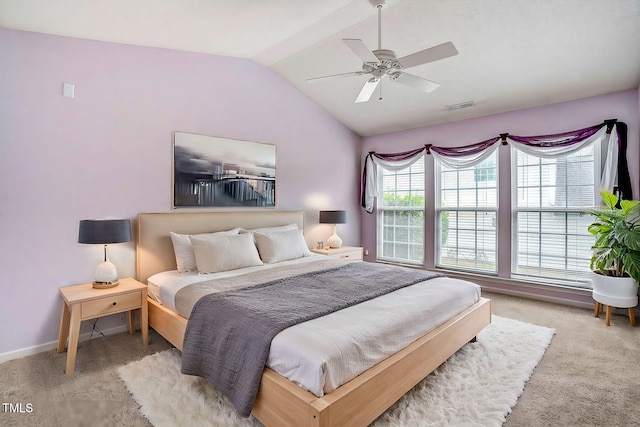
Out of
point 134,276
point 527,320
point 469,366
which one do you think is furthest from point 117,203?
point 527,320

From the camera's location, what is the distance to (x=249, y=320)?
6.41 ft

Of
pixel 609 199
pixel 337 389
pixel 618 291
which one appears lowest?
pixel 337 389

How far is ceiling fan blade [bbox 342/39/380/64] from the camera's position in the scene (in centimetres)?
225

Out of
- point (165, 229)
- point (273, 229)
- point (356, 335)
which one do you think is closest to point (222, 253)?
point (165, 229)

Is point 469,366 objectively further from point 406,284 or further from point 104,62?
point 104,62

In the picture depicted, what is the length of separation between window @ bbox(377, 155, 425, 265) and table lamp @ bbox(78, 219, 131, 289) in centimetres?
403

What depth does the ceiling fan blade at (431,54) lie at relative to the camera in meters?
2.24

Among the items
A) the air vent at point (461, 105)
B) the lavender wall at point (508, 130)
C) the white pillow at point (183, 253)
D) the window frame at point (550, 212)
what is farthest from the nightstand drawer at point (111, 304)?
the window frame at point (550, 212)

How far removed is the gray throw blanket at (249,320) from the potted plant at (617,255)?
2132mm

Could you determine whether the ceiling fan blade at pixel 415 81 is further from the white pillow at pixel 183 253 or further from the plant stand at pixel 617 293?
the plant stand at pixel 617 293

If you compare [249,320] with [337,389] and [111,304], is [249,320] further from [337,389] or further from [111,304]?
[111,304]

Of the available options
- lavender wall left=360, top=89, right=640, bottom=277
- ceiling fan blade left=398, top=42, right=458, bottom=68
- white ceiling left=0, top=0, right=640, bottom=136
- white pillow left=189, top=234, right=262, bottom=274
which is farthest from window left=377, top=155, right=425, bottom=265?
ceiling fan blade left=398, top=42, right=458, bottom=68

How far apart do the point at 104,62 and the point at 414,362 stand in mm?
3595

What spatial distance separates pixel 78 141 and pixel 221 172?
1.39 m
